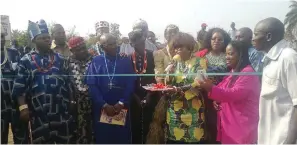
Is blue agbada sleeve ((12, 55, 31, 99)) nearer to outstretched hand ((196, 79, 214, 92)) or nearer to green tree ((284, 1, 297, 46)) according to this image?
outstretched hand ((196, 79, 214, 92))

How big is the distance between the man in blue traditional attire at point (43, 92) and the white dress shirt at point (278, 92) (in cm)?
209

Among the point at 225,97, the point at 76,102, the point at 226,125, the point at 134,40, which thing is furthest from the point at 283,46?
the point at 76,102

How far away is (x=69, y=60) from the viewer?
4.18m

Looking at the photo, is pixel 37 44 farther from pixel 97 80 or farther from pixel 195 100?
pixel 195 100

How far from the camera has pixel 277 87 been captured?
8.63 ft

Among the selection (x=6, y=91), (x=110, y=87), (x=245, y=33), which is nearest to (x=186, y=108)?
(x=110, y=87)

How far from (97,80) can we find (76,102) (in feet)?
1.14

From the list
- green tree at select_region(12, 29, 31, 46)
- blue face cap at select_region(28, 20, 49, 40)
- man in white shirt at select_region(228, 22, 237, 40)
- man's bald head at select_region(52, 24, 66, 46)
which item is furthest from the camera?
green tree at select_region(12, 29, 31, 46)

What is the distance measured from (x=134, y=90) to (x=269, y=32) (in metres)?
1.82

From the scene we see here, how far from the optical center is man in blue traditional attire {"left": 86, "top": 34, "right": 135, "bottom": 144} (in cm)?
401

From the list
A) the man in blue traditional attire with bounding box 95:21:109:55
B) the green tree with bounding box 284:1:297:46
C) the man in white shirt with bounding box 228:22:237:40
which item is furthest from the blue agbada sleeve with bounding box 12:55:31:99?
the green tree with bounding box 284:1:297:46

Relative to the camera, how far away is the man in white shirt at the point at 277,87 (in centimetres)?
255

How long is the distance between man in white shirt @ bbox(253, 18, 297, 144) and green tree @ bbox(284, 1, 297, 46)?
0.88 metres

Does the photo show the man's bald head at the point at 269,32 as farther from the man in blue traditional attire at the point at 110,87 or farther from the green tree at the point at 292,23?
the man in blue traditional attire at the point at 110,87
